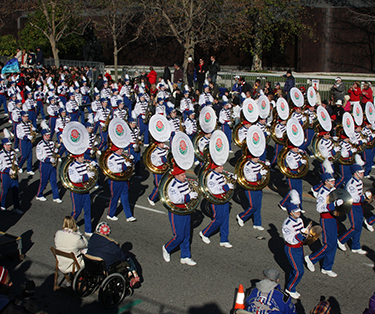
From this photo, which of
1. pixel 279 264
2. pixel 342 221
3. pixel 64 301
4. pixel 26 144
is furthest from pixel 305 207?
pixel 26 144

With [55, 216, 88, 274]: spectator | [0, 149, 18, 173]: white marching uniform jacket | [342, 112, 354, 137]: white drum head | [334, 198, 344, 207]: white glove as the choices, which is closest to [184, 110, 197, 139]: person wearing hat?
[342, 112, 354, 137]: white drum head

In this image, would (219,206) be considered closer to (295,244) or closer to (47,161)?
(295,244)

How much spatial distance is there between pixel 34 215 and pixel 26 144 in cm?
393

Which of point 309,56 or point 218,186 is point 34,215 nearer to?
point 218,186

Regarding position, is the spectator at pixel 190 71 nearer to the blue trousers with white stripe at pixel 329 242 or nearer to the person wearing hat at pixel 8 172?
the person wearing hat at pixel 8 172

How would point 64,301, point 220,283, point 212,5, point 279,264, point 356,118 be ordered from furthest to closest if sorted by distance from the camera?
point 212,5 → point 356,118 → point 279,264 → point 220,283 → point 64,301

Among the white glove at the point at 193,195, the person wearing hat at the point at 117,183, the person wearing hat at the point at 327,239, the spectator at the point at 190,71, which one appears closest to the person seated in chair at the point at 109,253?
the white glove at the point at 193,195

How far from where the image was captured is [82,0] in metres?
32.8

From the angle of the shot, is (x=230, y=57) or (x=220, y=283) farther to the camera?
(x=230, y=57)

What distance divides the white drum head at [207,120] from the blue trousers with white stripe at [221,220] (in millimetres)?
4411

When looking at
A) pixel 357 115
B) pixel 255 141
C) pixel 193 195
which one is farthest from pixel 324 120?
pixel 193 195

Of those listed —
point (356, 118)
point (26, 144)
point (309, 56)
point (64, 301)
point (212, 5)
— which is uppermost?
point (212, 5)

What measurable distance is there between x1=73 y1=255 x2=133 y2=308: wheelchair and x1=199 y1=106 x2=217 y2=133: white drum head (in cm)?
671

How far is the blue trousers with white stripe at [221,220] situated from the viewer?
29.5 feet
